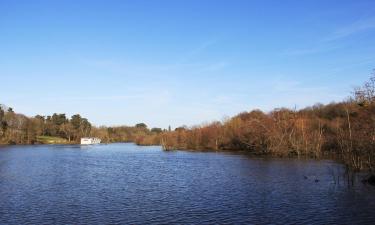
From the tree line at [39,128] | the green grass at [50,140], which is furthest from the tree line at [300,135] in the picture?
the green grass at [50,140]

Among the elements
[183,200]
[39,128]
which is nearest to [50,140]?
[39,128]

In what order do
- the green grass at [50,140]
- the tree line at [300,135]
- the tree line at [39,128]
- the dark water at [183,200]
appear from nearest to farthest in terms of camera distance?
the dark water at [183,200], the tree line at [300,135], the tree line at [39,128], the green grass at [50,140]

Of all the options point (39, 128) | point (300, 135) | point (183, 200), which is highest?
point (39, 128)

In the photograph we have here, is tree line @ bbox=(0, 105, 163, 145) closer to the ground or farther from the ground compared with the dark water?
farther from the ground

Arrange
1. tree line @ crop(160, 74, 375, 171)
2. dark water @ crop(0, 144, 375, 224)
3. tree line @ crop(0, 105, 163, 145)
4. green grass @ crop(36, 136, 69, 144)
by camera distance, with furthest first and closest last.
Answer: green grass @ crop(36, 136, 69, 144)
tree line @ crop(0, 105, 163, 145)
tree line @ crop(160, 74, 375, 171)
dark water @ crop(0, 144, 375, 224)

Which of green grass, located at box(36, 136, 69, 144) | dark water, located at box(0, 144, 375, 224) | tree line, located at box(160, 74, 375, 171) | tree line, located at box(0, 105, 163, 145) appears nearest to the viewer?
dark water, located at box(0, 144, 375, 224)

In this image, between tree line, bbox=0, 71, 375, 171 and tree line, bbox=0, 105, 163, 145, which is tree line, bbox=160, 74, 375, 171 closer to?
tree line, bbox=0, 71, 375, 171

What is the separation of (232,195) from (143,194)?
656cm

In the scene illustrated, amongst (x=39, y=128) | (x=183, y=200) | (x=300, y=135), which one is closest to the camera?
(x=183, y=200)

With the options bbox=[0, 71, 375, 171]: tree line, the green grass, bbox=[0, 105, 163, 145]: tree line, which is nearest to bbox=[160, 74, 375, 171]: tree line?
bbox=[0, 71, 375, 171]: tree line

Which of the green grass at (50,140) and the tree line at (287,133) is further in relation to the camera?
the green grass at (50,140)

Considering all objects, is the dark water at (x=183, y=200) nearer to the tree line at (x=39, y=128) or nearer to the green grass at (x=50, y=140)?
the tree line at (x=39, y=128)

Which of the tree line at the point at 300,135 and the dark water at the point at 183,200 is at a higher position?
the tree line at the point at 300,135

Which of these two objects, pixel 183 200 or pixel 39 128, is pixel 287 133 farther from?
pixel 39 128
